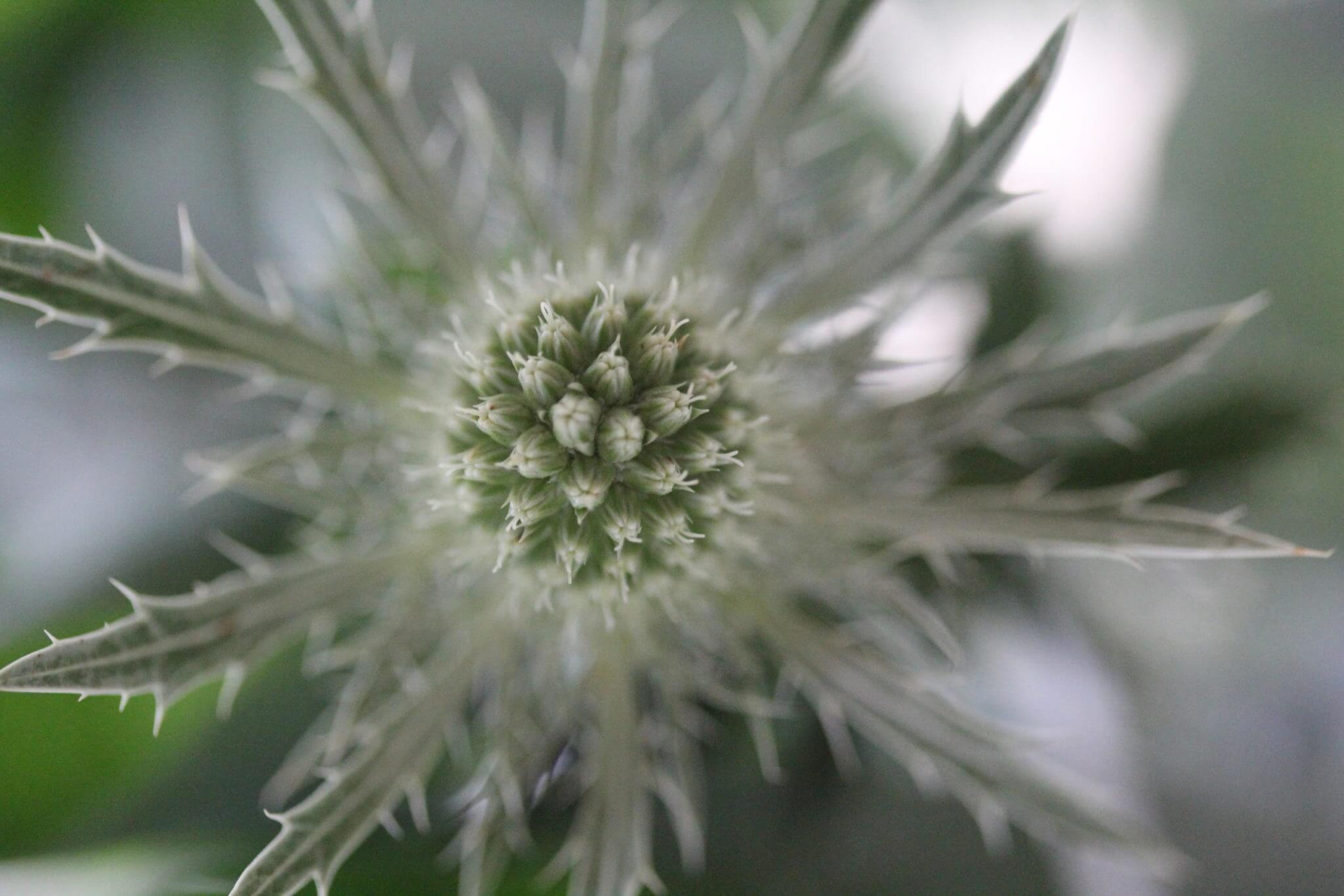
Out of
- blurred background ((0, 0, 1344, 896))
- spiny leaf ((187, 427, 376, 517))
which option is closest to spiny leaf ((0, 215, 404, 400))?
spiny leaf ((187, 427, 376, 517))

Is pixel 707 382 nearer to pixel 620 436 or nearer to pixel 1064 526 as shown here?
pixel 620 436

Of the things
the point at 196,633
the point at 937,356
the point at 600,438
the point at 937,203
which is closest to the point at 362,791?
the point at 196,633

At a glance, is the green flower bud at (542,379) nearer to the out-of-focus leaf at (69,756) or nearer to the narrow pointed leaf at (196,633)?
the narrow pointed leaf at (196,633)

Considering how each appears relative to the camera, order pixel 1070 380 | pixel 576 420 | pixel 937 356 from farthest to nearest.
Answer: pixel 937 356 < pixel 1070 380 < pixel 576 420

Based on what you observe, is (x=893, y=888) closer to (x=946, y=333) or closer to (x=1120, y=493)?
(x=1120, y=493)

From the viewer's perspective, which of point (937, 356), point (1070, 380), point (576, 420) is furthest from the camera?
point (937, 356)

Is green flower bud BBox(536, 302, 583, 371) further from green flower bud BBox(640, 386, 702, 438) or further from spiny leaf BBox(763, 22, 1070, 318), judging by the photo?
spiny leaf BBox(763, 22, 1070, 318)
